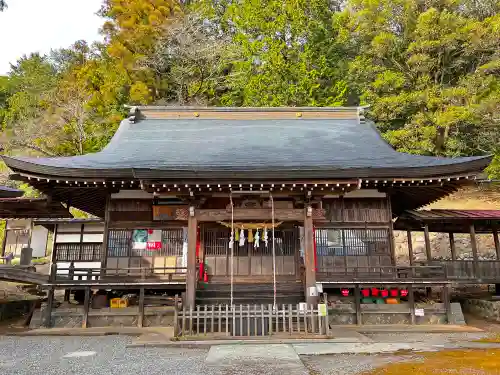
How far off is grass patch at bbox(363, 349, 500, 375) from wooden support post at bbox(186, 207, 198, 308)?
5.17m

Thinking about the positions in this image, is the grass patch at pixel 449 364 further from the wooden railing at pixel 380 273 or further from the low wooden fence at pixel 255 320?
the wooden railing at pixel 380 273

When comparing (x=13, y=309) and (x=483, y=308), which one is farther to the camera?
(x=13, y=309)

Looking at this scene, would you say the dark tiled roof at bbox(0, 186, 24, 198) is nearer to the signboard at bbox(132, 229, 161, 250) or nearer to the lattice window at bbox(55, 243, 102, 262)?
the lattice window at bbox(55, 243, 102, 262)

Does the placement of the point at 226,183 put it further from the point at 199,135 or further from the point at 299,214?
the point at 199,135

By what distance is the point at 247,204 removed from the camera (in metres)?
10.8

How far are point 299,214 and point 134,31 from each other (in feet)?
91.8

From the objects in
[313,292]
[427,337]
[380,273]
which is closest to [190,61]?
[380,273]

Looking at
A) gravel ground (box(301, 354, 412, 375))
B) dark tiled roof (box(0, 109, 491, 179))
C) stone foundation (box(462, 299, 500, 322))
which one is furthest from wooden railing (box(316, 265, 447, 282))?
gravel ground (box(301, 354, 412, 375))

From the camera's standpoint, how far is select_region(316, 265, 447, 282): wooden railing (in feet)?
36.9

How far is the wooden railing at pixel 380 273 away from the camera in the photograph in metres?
11.3

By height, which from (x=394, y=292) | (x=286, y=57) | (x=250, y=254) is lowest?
(x=394, y=292)

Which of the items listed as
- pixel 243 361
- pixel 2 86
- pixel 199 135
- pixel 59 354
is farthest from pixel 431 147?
pixel 2 86

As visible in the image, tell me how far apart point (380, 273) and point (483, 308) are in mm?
4578

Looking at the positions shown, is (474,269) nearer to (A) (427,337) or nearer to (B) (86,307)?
(A) (427,337)
